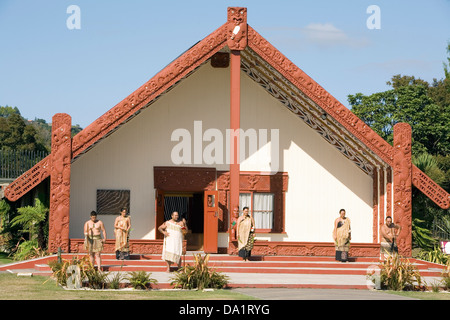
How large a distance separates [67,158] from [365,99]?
35.1m

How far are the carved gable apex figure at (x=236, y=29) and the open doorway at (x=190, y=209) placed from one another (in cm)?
501

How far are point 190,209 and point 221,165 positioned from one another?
2306 mm

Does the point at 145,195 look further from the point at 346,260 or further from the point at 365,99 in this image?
the point at 365,99

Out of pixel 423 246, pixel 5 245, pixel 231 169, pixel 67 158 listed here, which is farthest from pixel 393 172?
pixel 5 245

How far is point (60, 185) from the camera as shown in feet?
64.0

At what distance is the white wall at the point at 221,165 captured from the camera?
70.6 ft

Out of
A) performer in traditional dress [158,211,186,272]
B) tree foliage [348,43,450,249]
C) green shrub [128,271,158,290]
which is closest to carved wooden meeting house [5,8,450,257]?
performer in traditional dress [158,211,186,272]

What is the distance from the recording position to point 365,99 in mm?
51844

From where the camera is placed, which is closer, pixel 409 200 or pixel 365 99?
pixel 409 200

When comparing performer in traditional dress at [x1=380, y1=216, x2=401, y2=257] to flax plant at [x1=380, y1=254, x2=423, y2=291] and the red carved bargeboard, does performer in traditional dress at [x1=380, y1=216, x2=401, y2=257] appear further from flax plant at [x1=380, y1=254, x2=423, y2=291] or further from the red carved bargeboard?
flax plant at [x1=380, y1=254, x2=423, y2=291]

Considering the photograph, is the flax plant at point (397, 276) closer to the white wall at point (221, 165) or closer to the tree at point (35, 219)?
the white wall at point (221, 165)

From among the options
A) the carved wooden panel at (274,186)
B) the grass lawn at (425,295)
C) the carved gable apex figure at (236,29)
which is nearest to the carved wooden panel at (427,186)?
the carved wooden panel at (274,186)

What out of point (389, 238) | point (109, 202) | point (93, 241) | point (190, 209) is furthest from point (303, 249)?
point (93, 241)
